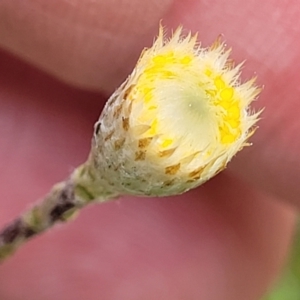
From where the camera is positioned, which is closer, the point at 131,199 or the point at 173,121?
the point at 173,121

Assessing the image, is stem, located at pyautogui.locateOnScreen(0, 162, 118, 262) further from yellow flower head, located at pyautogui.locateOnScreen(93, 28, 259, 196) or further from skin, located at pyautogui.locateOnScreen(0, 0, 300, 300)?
skin, located at pyautogui.locateOnScreen(0, 0, 300, 300)

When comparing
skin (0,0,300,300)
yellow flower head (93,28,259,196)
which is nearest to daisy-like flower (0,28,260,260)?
yellow flower head (93,28,259,196)

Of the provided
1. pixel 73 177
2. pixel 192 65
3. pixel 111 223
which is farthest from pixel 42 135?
pixel 192 65

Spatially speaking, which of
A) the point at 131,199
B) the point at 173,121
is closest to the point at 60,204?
the point at 173,121

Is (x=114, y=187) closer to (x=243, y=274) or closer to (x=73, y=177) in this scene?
(x=73, y=177)

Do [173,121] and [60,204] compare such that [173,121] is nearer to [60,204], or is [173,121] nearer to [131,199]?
[60,204]

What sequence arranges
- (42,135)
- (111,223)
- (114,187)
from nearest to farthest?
1. (114,187)
2. (42,135)
3. (111,223)
